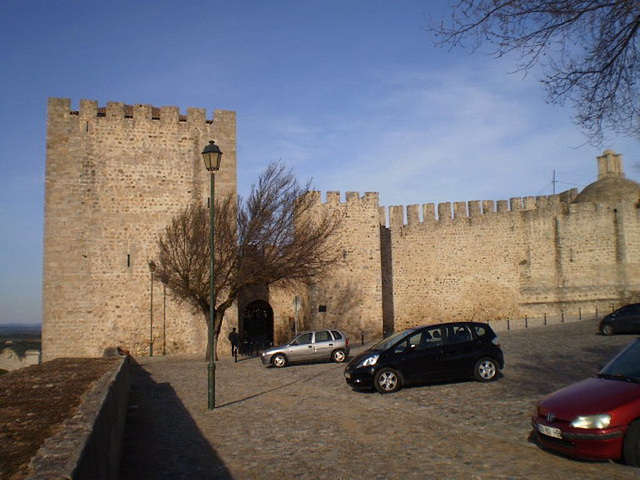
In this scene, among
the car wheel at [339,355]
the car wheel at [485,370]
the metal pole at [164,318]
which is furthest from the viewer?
the metal pole at [164,318]

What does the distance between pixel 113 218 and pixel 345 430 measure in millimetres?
14832

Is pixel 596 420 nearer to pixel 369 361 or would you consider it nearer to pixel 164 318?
pixel 369 361

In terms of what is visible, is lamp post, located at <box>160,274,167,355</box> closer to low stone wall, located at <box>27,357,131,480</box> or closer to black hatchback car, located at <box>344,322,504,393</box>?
black hatchback car, located at <box>344,322,504,393</box>

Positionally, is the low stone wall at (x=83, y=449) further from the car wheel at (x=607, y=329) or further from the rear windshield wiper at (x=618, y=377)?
the car wheel at (x=607, y=329)

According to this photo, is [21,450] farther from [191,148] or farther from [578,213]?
[578,213]

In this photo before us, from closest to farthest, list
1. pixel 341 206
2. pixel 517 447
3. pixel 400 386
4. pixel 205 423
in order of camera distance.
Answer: pixel 517 447
pixel 205 423
pixel 400 386
pixel 341 206

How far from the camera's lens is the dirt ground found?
12.4 feet

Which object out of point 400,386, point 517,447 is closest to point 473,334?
point 400,386

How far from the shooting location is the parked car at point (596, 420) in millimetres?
5266

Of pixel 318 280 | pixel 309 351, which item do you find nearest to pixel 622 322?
pixel 309 351

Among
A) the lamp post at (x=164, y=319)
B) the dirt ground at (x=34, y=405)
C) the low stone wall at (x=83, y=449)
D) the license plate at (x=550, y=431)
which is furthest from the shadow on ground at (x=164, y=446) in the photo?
the lamp post at (x=164, y=319)

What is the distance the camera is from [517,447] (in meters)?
6.17

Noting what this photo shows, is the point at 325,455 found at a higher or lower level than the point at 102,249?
lower

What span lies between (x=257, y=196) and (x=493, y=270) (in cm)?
1439
